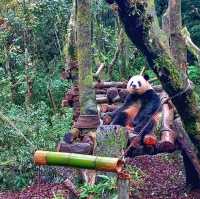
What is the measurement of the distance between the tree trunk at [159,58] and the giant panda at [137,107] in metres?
0.99

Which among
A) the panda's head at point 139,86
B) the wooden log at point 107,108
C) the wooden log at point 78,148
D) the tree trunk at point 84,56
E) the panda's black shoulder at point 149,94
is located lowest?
the wooden log at point 107,108

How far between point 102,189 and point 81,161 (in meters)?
2.00

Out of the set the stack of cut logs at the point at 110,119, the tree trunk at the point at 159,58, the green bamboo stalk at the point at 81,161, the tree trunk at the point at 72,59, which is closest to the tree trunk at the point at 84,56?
the stack of cut logs at the point at 110,119

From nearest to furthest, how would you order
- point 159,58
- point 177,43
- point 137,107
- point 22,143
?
point 159,58, point 177,43, point 137,107, point 22,143

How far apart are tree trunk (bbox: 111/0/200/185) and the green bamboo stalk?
1487mm

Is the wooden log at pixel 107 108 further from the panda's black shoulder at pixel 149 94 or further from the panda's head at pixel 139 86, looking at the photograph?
the panda's black shoulder at pixel 149 94

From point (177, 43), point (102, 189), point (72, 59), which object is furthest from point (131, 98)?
point (102, 189)

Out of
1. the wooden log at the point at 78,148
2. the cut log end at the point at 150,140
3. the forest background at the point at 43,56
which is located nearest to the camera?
the cut log end at the point at 150,140

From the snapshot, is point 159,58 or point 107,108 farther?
point 107,108

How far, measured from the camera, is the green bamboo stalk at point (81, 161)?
3.41 meters

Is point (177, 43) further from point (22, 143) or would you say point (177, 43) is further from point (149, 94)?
point (22, 143)

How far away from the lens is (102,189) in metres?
5.40

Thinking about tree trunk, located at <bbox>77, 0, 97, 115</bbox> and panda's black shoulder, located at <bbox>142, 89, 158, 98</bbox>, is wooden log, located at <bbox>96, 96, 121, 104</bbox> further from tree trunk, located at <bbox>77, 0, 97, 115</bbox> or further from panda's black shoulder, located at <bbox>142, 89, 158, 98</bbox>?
tree trunk, located at <bbox>77, 0, 97, 115</bbox>

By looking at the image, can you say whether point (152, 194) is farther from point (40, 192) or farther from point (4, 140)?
point (4, 140)
